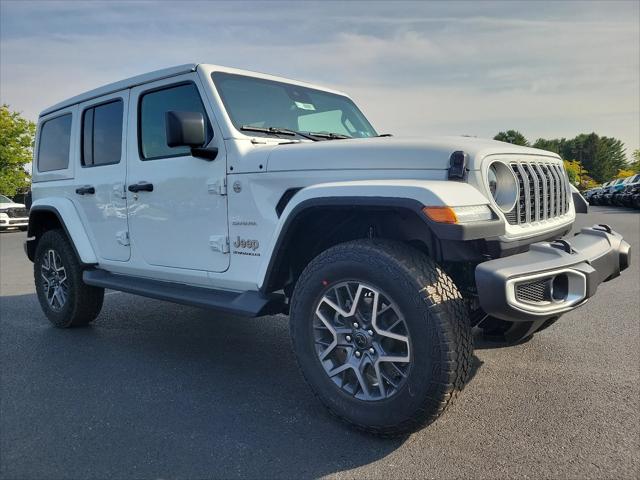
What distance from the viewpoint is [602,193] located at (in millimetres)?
33562

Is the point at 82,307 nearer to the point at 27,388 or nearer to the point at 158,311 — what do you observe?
the point at 158,311

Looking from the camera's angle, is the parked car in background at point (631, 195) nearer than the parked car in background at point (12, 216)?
No

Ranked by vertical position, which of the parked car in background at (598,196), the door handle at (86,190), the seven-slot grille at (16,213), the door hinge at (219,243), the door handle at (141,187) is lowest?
the parked car in background at (598,196)

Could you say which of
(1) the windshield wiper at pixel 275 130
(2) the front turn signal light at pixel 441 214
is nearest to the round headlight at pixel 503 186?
(2) the front turn signal light at pixel 441 214

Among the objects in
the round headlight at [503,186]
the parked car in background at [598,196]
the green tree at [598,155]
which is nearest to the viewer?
the round headlight at [503,186]

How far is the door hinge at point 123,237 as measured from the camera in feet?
13.7

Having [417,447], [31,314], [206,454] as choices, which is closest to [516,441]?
[417,447]

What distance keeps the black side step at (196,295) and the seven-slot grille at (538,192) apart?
4.73ft

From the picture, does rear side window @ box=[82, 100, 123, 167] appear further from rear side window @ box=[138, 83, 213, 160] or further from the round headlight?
the round headlight

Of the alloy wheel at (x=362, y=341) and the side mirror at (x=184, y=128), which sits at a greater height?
the side mirror at (x=184, y=128)

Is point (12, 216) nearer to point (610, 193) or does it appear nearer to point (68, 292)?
point (68, 292)

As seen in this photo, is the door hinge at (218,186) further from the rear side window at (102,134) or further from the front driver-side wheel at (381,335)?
the rear side window at (102,134)

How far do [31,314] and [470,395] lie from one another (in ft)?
15.5

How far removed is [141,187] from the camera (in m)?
3.92
